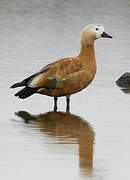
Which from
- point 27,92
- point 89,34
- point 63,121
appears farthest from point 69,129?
point 89,34

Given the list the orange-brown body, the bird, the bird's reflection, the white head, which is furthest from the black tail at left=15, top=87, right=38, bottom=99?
the white head

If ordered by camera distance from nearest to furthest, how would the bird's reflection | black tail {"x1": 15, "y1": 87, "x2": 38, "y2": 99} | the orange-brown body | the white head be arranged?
the bird's reflection → black tail {"x1": 15, "y1": 87, "x2": 38, "y2": 99} → the orange-brown body → the white head

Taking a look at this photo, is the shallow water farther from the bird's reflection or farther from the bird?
the bird

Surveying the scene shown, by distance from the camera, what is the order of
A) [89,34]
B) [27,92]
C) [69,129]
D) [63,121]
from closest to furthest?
[69,129], [63,121], [27,92], [89,34]

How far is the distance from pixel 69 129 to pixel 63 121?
0.71 m

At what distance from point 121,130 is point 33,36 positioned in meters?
13.8

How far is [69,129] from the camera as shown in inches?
469

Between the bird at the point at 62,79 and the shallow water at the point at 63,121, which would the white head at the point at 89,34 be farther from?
the shallow water at the point at 63,121

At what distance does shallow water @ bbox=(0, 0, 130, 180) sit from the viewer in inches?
379

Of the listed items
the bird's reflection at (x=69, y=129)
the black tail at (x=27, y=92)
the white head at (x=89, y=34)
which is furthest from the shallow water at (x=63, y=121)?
the white head at (x=89, y=34)

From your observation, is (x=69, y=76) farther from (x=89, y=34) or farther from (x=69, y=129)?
(x=69, y=129)

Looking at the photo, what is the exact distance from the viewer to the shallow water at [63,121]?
9617 mm

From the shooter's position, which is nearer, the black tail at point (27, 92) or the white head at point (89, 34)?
the black tail at point (27, 92)

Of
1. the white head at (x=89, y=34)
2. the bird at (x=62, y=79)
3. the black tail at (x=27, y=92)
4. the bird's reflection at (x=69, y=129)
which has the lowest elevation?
the bird's reflection at (x=69, y=129)
